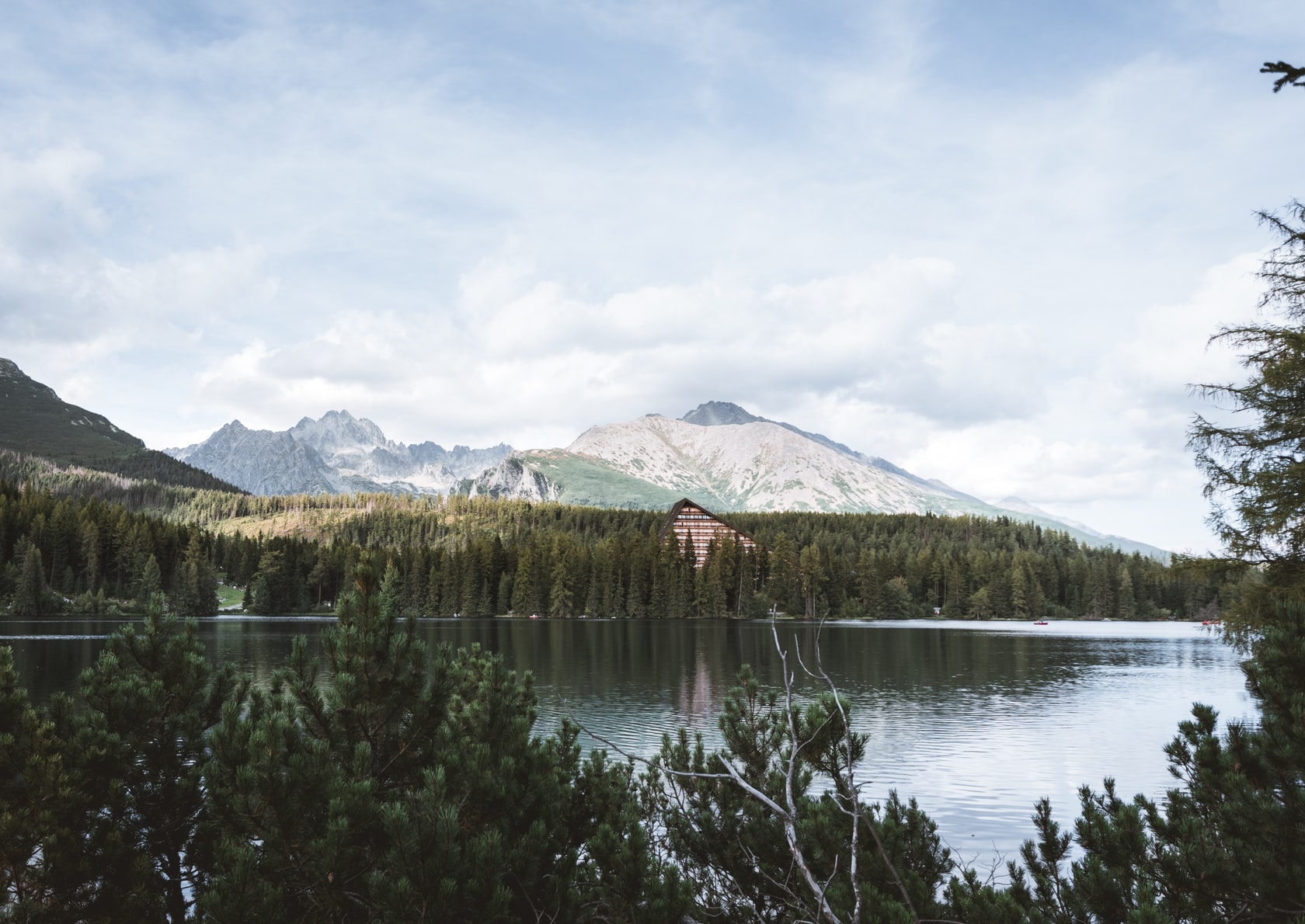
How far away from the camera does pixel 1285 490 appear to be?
71.1ft

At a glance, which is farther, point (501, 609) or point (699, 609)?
point (501, 609)

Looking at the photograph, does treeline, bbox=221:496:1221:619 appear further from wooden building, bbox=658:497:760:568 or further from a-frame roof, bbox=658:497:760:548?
a-frame roof, bbox=658:497:760:548

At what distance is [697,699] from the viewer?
43625mm

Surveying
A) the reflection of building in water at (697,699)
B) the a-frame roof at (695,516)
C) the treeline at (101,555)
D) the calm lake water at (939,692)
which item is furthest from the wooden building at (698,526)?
the reflection of building in water at (697,699)

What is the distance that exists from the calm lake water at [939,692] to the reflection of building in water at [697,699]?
19 centimetres

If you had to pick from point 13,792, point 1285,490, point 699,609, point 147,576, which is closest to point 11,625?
point 147,576

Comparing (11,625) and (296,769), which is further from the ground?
(296,769)

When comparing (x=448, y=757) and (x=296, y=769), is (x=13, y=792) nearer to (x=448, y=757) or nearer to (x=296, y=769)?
(x=296, y=769)

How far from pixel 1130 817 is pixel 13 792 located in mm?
10599

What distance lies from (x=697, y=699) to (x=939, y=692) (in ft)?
49.6

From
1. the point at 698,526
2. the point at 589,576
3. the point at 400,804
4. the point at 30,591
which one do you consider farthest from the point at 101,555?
the point at 400,804

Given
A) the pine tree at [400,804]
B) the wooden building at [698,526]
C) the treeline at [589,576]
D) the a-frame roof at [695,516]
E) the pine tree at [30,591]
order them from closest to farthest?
the pine tree at [400,804] → the pine tree at [30,591] → the treeline at [589,576] → the wooden building at [698,526] → the a-frame roof at [695,516]

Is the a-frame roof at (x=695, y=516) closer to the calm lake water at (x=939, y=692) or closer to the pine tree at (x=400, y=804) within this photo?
the calm lake water at (x=939, y=692)

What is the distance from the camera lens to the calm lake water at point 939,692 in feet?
84.4
